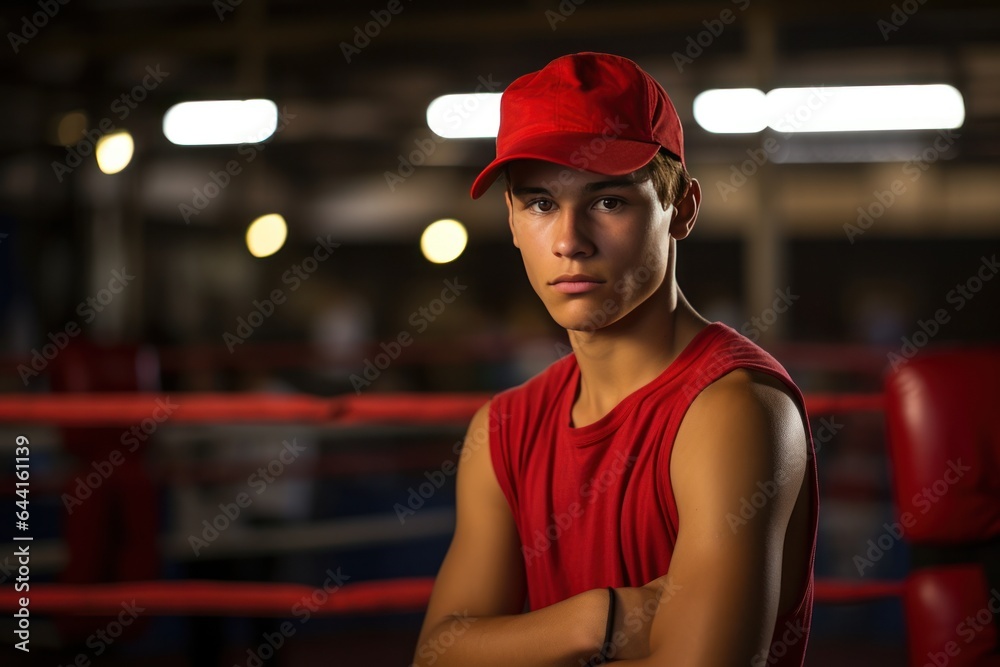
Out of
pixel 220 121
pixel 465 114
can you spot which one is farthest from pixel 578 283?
pixel 220 121

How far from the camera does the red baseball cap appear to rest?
1.07 metres

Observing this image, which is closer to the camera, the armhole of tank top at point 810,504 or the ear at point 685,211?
the armhole of tank top at point 810,504

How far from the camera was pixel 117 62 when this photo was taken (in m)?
8.81

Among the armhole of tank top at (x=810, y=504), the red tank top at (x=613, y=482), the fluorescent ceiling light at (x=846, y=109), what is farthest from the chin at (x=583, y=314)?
the fluorescent ceiling light at (x=846, y=109)

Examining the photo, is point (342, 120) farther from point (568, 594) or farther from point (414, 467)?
point (568, 594)

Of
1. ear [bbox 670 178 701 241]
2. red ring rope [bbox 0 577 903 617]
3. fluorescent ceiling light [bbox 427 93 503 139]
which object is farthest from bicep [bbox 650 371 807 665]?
fluorescent ceiling light [bbox 427 93 503 139]

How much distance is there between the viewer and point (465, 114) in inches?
349

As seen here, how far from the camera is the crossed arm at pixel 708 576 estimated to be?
0.94 metres

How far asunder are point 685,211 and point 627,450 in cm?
32

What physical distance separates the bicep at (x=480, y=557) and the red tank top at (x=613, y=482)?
0.07ft

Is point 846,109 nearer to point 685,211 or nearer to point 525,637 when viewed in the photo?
point 685,211

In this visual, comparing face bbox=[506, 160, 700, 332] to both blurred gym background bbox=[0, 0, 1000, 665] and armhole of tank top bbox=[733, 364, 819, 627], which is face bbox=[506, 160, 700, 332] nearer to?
armhole of tank top bbox=[733, 364, 819, 627]

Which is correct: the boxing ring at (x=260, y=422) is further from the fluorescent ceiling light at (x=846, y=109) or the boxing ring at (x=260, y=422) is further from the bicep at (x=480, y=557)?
the fluorescent ceiling light at (x=846, y=109)

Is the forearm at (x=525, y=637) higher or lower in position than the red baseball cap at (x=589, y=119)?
lower
